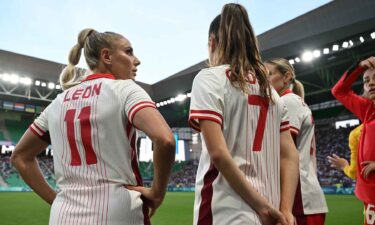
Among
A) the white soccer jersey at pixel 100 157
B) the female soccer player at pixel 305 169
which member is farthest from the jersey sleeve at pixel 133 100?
the female soccer player at pixel 305 169

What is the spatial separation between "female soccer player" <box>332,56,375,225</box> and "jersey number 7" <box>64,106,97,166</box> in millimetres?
1898

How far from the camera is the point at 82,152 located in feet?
5.59

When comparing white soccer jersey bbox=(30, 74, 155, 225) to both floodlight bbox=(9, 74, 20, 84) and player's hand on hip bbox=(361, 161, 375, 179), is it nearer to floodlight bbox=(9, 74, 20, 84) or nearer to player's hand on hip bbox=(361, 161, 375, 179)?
player's hand on hip bbox=(361, 161, 375, 179)

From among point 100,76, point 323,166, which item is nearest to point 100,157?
point 100,76

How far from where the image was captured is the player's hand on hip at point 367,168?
7.98ft

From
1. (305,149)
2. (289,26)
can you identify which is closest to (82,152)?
(305,149)

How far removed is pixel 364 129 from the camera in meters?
2.76

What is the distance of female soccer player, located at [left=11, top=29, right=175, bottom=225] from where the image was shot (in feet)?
5.21

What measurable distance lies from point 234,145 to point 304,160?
1.18m

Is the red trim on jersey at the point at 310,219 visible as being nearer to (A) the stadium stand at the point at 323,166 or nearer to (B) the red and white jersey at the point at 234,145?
(B) the red and white jersey at the point at 234,145

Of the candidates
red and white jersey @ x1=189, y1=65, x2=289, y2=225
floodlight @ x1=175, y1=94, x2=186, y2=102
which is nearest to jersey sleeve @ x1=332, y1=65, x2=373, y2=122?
red and white jersey @ x1=189, y1=65, x2=289, y2=225

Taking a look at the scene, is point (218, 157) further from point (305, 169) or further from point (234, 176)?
point (305, 169)

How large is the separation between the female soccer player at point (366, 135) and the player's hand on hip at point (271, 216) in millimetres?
1265

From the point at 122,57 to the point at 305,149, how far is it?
4.98 ft
